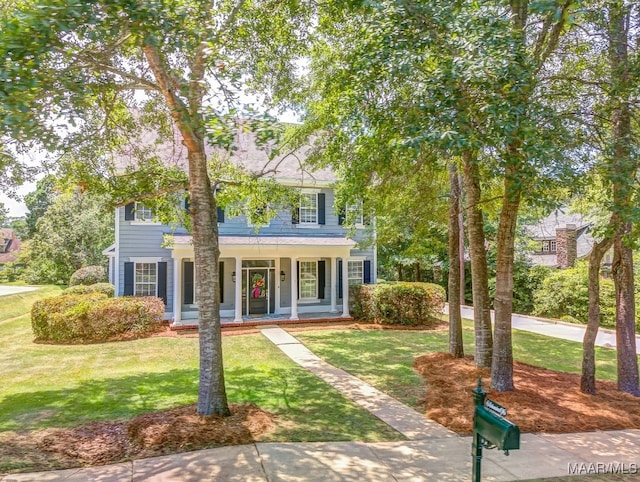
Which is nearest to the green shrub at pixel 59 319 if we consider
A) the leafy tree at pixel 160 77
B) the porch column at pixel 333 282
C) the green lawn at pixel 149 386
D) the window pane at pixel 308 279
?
the green lawn at pixel 149 386

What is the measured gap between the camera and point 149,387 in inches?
298

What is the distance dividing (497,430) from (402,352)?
804cm

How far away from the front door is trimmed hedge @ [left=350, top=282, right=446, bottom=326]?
403cm

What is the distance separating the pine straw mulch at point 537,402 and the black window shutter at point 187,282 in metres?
9.57

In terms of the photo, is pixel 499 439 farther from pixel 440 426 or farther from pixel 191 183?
pixel 191 183

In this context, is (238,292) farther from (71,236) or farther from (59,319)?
(71,236)

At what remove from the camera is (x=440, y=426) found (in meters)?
5.79

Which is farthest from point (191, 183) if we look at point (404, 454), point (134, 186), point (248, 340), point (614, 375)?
point (614, 375)

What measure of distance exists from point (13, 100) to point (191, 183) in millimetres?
2529

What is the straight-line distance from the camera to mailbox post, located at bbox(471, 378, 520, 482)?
9.79 feet

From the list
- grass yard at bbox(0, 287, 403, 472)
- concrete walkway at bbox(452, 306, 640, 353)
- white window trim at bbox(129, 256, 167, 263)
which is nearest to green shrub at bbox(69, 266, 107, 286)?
white window trim at bbox(129, 256, 167, 263)

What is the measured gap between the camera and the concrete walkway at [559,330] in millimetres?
12836

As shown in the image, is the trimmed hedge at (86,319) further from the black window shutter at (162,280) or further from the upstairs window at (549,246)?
the upstairs window at (549,246)

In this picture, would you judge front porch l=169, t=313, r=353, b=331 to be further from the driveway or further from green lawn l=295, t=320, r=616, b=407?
the driveway
